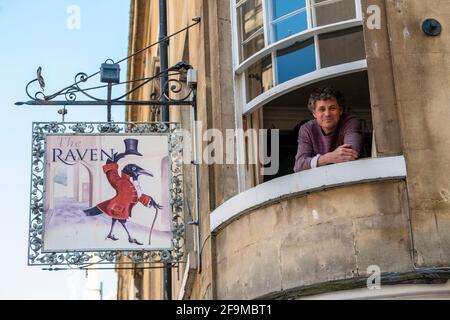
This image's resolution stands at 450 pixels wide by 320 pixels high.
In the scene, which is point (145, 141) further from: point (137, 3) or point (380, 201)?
point (137, 3)

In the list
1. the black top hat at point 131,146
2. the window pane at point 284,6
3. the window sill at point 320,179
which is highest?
the window pane at point 284,6

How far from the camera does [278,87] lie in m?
11.8

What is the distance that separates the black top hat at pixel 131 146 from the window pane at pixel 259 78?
1.52 metres

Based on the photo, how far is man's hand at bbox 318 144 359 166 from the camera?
1067cm

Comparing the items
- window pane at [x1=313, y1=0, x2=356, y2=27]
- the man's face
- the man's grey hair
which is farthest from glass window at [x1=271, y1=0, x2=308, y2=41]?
the man's face

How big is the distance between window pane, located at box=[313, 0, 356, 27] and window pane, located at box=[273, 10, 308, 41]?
0.15 metres

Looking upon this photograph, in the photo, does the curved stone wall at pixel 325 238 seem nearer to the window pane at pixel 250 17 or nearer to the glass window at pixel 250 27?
the glass window at pixel 250 27

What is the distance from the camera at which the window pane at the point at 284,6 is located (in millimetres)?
11883


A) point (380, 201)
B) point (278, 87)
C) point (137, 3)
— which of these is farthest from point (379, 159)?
point (137, 3)

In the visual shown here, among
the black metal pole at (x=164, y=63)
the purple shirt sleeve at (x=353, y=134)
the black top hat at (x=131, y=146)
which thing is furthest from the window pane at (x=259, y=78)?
the black metal pole at (x=164, y=63)

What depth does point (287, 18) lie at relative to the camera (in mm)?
11898

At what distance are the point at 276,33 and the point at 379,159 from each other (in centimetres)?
237

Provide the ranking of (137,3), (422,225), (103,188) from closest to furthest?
(422,225), (103,188), (137,3)

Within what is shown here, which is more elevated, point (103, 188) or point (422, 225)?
point (103, 188)
